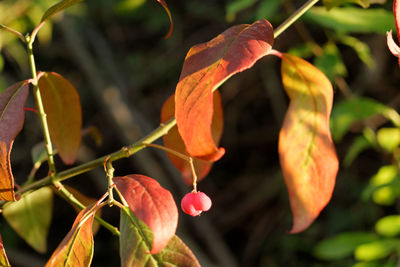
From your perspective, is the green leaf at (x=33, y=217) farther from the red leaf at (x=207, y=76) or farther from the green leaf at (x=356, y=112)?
the green leaf at (x=356, y=112)

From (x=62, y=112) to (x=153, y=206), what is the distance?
354 millimetres

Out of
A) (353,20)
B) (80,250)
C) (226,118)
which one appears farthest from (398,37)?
(226,118)

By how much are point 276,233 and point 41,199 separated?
5.07ft

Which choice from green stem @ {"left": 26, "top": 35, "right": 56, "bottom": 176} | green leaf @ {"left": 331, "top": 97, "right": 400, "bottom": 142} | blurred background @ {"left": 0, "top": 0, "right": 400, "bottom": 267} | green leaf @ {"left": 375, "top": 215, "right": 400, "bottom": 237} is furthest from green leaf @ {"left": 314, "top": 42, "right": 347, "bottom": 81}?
green stem @ {"left": 26, "top": 35, "right": 56, "bottom": 176}

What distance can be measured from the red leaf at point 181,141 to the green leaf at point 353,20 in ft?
1.44

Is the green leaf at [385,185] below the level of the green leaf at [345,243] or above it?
above

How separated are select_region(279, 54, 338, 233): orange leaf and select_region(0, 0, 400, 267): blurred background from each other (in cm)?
112

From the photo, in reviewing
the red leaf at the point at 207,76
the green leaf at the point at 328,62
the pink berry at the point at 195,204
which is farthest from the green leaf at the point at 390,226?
the red leaf at the point at 207,76

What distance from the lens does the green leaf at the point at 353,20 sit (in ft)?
3.46

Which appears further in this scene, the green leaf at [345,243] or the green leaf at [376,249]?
the green leaf at [345,243]

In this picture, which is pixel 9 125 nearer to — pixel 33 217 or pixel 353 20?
pixel 33 217

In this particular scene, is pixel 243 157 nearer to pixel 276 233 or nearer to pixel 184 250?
pixel 276 233

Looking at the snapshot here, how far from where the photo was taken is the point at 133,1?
1.49 metres

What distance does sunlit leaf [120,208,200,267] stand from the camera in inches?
21.2
